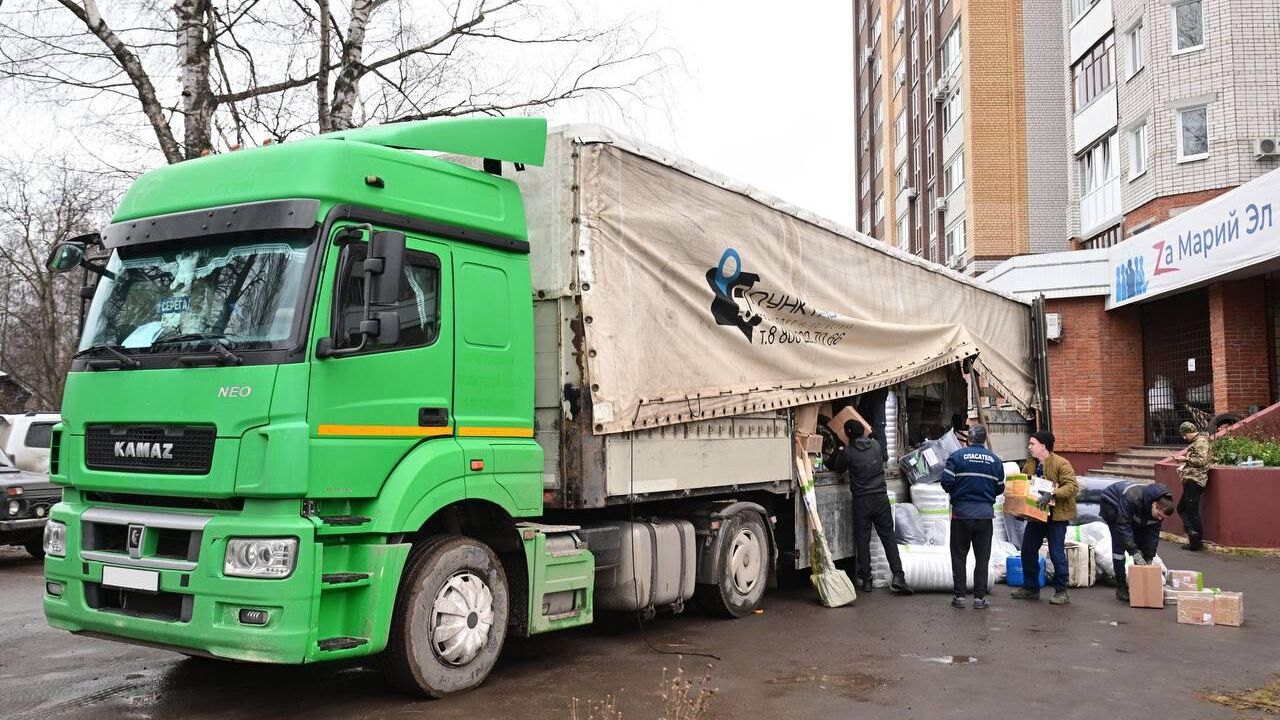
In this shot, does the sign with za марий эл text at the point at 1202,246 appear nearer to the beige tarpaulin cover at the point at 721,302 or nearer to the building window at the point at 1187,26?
the building window at the point at 1187,26

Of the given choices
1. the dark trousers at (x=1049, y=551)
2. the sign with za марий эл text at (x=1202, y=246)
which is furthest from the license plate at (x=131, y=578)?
the sign with za марий эл text at (x=1202, y=246)

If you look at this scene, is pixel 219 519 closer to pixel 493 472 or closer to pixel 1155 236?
pixel 493 472

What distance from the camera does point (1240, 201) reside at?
17.9 metres

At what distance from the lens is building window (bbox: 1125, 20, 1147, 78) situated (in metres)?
25.5

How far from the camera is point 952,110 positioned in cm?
4006

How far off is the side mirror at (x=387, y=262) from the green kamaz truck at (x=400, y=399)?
12 mm

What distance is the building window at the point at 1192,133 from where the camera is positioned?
23578 mm

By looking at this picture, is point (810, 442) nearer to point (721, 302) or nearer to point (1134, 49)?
point (721, 302)

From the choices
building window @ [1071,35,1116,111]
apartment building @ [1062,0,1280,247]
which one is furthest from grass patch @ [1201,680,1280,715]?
building window @ [1071,35,1116,111]

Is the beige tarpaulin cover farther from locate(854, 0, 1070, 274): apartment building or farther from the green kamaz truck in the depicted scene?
locate(854, 0, 1070, 274): apartment building

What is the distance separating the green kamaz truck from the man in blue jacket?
97.8 inches

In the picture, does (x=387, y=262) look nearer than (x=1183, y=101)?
Yes

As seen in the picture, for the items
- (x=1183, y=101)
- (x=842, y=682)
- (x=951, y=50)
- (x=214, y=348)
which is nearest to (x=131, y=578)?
(x=214, y=348)

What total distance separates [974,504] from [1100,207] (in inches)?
849
